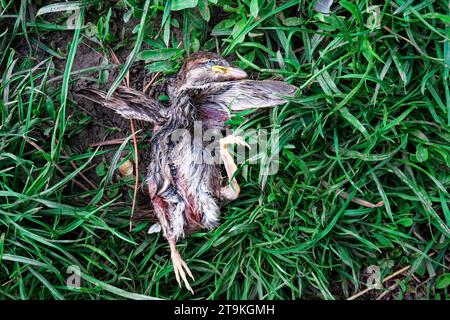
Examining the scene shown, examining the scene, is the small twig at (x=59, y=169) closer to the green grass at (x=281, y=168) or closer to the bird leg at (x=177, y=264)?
the green grass at (x=281, y=168)

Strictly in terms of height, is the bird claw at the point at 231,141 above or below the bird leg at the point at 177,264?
above

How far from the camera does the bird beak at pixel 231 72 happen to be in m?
3.24

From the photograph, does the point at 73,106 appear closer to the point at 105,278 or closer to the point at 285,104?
the point at 105,278

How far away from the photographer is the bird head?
3234 millimetres

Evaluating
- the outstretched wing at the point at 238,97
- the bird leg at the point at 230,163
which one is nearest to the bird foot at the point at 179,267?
the bird leg at the point at 230,163

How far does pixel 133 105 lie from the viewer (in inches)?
130

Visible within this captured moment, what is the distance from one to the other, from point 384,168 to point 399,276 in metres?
0.69

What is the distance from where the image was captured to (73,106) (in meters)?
3.52

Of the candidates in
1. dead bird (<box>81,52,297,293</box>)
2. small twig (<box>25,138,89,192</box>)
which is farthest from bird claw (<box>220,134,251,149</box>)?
small twig (<box>25,138,89,192</box>)

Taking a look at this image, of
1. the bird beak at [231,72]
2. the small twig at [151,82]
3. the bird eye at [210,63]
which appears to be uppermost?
the bird eye at [210,63]

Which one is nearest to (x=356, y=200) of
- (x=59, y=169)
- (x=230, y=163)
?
(x=230, y=163)

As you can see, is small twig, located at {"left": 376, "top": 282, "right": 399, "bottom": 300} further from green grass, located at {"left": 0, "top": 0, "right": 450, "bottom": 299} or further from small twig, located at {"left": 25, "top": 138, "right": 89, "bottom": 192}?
small twig, located at {"left": 25, "top": 138, "right": 89, "bottom": 192}

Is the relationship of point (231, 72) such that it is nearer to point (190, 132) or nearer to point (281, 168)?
point (190, 132)

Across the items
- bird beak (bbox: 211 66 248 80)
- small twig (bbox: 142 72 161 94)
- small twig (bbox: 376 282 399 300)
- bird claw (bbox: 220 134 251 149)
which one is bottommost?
small twig (bbox: 376 282 399 300)
